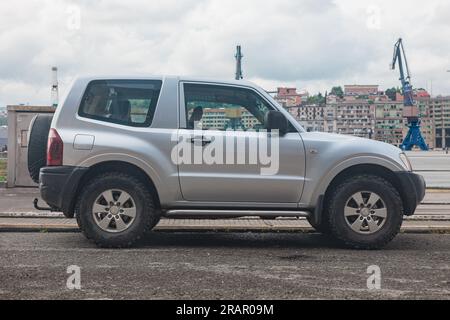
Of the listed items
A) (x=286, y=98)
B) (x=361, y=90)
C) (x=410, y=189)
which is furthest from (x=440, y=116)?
(x=410, y=189)

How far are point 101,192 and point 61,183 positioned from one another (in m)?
0.42

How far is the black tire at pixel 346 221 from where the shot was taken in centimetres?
645

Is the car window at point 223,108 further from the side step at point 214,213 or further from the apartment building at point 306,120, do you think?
the side step at point 214,213

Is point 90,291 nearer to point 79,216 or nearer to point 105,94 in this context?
point 79,216

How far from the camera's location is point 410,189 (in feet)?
21.8

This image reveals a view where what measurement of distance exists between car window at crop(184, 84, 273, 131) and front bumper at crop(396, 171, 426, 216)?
1604 mm

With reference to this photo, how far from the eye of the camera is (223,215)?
6.49 m

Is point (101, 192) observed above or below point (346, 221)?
above

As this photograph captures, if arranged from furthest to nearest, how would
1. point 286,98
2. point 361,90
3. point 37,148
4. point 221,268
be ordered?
1. point 361,90
2. point 286,98
3. point 37,148
4. point 221,268

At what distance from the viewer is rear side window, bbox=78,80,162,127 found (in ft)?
21.4

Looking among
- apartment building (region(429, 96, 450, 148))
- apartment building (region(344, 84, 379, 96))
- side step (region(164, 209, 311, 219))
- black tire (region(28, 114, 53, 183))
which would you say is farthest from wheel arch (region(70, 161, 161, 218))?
apartment building (region(429, 96, 450, 148))

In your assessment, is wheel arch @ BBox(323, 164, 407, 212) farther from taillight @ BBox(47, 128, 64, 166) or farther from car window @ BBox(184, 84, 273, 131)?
taillight @ BBox(47, 128, 64, 166)

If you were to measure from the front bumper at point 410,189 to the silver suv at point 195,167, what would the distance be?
0.04ft

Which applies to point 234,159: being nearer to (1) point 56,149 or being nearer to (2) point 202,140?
(2) point 202,140
